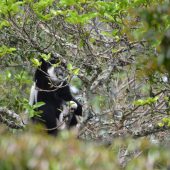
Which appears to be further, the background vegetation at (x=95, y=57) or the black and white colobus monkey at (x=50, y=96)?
the black and white colobus monkey at (x=50, y=96)

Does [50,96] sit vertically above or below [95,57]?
below

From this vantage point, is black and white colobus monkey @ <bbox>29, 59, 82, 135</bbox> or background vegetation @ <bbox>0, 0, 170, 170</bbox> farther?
black and white colobus monkey @ <bbox>29, 59, 82, 135</bbox>

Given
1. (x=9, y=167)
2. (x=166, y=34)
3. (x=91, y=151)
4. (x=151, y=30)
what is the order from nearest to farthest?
(x=9, y=167), (x=91, y=151), (x=166, y=34), (x=151, y=30)

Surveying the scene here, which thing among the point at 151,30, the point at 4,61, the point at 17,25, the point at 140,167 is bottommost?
the point at 4,61

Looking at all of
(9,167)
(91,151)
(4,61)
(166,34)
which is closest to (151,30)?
(166,34)

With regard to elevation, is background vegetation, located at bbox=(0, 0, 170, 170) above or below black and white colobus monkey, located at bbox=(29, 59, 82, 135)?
above

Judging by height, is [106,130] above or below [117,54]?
below

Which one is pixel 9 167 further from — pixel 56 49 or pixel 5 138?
pixel 56 49

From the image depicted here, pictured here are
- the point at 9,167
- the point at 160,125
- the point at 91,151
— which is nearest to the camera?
the point at 9,167

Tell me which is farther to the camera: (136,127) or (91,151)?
(136,127)

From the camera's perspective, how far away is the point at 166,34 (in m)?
2.13

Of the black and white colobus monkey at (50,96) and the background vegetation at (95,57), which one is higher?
the background vegetation at (95,57)

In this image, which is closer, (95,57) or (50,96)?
(95,57)

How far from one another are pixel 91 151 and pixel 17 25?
10.4 feet
